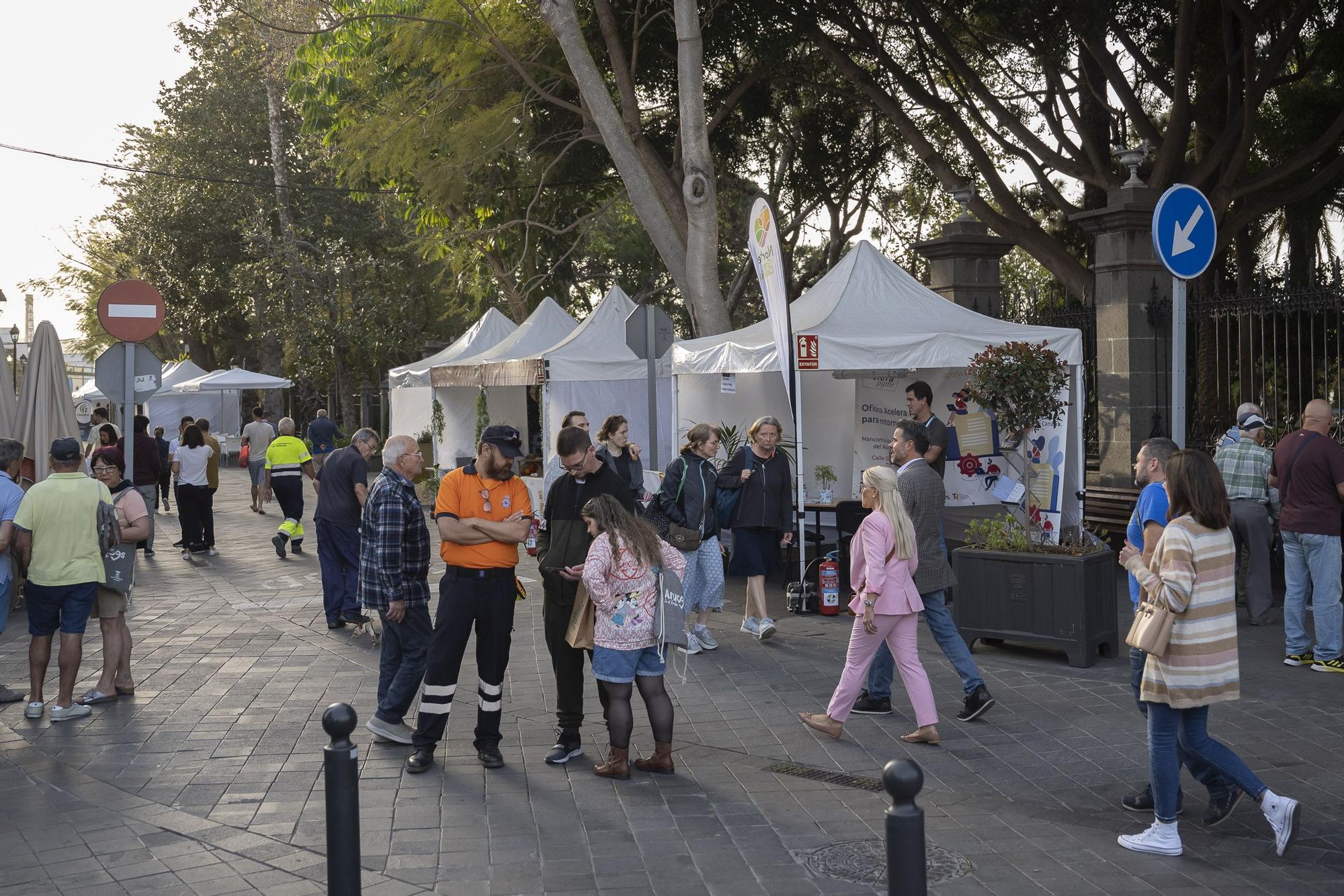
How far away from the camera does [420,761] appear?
6465 mm

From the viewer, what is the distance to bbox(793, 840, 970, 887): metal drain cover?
493 cm

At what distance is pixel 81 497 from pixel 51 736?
1364 mm

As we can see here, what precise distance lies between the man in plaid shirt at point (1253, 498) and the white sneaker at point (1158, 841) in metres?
5.44

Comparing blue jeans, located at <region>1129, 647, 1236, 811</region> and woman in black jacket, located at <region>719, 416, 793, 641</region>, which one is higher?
woman in black jacket, located at <region>719, 416, 793, 641</region>

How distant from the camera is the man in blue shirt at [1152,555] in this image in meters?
5.39

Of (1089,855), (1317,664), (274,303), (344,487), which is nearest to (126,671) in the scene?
(344,487)

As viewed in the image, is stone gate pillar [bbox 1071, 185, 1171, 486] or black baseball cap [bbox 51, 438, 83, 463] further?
stone gate pillar [bbox 1071, 185, 1171, 486]

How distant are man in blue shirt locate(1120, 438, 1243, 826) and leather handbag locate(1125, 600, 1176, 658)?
7.9 inches

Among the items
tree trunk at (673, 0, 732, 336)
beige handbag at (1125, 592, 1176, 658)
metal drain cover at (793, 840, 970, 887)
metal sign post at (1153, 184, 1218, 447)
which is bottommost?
metal drain cover at (793, 840, 970, 887)

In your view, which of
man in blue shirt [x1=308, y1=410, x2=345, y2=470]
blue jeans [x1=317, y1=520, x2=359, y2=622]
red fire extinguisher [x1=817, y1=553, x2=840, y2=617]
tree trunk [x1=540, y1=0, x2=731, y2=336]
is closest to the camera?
blue jeans [x1=317, y1=520, x2=359, y2=622]

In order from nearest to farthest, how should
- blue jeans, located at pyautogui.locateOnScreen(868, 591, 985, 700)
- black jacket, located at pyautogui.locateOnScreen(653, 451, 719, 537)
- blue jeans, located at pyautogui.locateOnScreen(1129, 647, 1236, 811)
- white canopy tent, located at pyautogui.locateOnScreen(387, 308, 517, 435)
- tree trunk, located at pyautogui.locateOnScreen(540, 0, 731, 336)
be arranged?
1. blue jeans, located at pyautogui.locateOnScreen(1129, 647, 1236, 811)
2. blue jeans, located at pyautogui.locateOnScreen(868, 591, 985, 700)
3. black jacket, located at pyautogui.locateOnScreen(653, 451, 719, 537)
4. tree trunk, located at pyautogui.locateOnScreen(540, 0, 731, 336)
5. white canopy tent, located at pyautogui.locateOnScreen(387, 308, 517, 435)

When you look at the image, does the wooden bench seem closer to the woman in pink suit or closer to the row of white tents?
the row of white tents

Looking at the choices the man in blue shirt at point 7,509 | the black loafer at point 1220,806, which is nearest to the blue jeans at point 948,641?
the black loafer at point 1220,806

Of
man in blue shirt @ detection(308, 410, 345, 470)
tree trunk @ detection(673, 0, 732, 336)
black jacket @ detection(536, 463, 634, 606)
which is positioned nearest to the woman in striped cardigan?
black jacket @ detection(536, 463, 634, 606)
